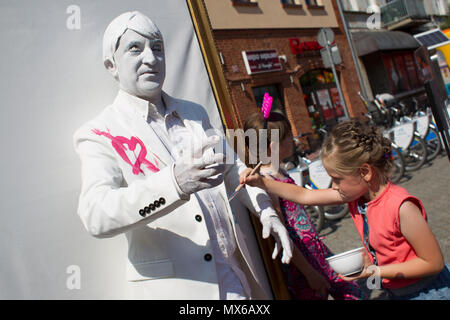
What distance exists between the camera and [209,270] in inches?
56.5

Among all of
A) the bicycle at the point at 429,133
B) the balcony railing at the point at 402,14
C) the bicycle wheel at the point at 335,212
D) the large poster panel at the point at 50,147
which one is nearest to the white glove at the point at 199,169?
the large poster panel at the point at 50,147

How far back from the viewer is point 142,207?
47.6 inches

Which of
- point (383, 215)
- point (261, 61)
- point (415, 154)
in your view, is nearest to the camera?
point (383, 215)

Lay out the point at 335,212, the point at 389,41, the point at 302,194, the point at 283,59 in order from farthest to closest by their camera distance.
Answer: the point at 389,41 < the point at 283,59 < the point at 335,212 < the point at 302,194

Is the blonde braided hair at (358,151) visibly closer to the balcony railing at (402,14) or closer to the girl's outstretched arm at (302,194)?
the girl's outstretched arm at (302,194)

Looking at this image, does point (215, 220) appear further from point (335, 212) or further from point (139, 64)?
point (335, 212)

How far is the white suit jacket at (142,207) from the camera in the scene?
1.21m

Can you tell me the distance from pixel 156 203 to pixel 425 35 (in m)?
8.49

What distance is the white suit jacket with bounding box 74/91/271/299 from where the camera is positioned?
1.21m

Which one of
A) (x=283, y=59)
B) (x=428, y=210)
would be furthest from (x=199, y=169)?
A: (x=283, y=59)

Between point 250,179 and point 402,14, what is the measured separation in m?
18.5

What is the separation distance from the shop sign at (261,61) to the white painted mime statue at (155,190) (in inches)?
379

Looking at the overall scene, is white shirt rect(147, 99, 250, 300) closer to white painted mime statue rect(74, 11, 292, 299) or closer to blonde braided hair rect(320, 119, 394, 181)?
white painted mime statue rect(74, 11, 292, 299)

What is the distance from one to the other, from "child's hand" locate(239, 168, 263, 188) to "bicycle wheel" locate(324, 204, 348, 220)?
3.55m
